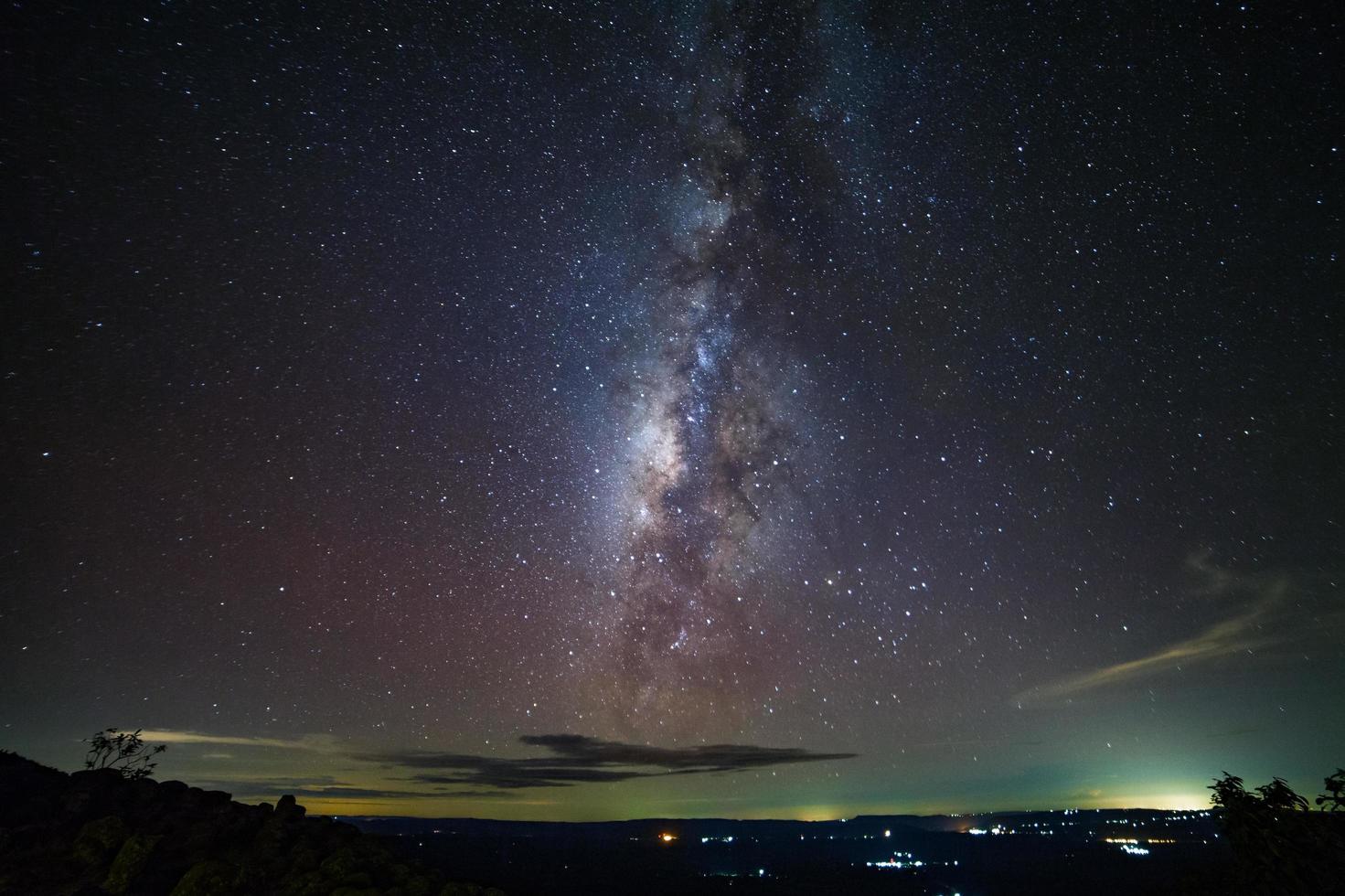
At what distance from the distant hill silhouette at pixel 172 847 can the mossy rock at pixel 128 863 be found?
0.07 ft

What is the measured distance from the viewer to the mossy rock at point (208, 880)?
14758 millimetres

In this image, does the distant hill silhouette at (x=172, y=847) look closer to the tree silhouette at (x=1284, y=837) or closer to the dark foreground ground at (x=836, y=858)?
the tree silhouette at (x=1284, y=837)

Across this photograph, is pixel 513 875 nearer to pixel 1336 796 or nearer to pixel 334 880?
pixel 334 880

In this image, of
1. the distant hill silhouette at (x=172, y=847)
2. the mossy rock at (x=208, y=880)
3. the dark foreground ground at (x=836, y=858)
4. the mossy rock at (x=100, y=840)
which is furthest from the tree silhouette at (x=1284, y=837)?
the dark foreground ground at (x=836, y=858)

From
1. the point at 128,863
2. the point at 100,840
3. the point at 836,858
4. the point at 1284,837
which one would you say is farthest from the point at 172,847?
the point at 836,858

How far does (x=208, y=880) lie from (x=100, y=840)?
3.69 metres

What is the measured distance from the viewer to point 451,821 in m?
181

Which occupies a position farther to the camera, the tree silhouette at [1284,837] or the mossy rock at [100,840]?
the mossy rock at [100,840]

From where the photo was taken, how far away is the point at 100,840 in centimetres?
1606

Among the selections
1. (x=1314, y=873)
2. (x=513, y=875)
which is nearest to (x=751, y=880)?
(x=513, y=875)

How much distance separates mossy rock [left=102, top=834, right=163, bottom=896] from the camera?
15.0 metres

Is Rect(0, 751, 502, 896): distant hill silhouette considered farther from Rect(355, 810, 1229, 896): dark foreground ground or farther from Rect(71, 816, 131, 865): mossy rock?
Rect(355, 810, 1229, 896): dark foreground ground

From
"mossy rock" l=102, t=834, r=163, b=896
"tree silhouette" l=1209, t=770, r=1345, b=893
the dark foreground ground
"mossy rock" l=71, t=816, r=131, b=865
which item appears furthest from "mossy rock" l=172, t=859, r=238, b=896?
the dark foreground ground

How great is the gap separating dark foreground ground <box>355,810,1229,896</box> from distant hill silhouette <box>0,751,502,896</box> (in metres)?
25.0
